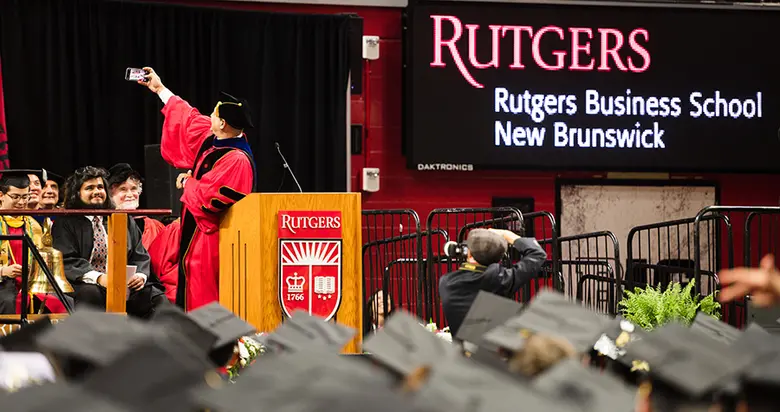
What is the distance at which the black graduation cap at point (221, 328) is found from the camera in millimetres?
3297

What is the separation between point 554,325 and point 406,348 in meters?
0.42

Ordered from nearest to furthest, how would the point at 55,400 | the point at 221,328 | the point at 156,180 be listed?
the point at 55,400 → the point at 221,328 → the point at 156,180

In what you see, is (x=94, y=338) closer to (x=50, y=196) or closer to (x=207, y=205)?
(x=207, y=205)

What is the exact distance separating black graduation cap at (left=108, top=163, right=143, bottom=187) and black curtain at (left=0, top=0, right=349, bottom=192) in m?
0.59

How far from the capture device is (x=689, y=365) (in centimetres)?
269

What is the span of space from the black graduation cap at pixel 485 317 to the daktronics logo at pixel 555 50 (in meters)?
5.47

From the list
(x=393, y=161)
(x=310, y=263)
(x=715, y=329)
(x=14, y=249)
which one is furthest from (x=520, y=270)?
(x=393, y=161)

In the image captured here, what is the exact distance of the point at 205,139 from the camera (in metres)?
6.68

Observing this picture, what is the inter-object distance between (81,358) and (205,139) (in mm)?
4188

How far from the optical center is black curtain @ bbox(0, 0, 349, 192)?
8523 mm

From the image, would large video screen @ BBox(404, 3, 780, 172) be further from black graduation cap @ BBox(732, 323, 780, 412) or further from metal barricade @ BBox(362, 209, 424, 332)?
black graduation cap @ BBox(732, 323, 780, 412)

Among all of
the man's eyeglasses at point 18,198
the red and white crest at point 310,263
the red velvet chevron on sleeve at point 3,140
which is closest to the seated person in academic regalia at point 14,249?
the man's eyeglasses at point 18,198

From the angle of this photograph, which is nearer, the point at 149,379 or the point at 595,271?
the point at 149,379

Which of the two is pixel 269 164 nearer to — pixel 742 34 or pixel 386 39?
pixel 386 39
